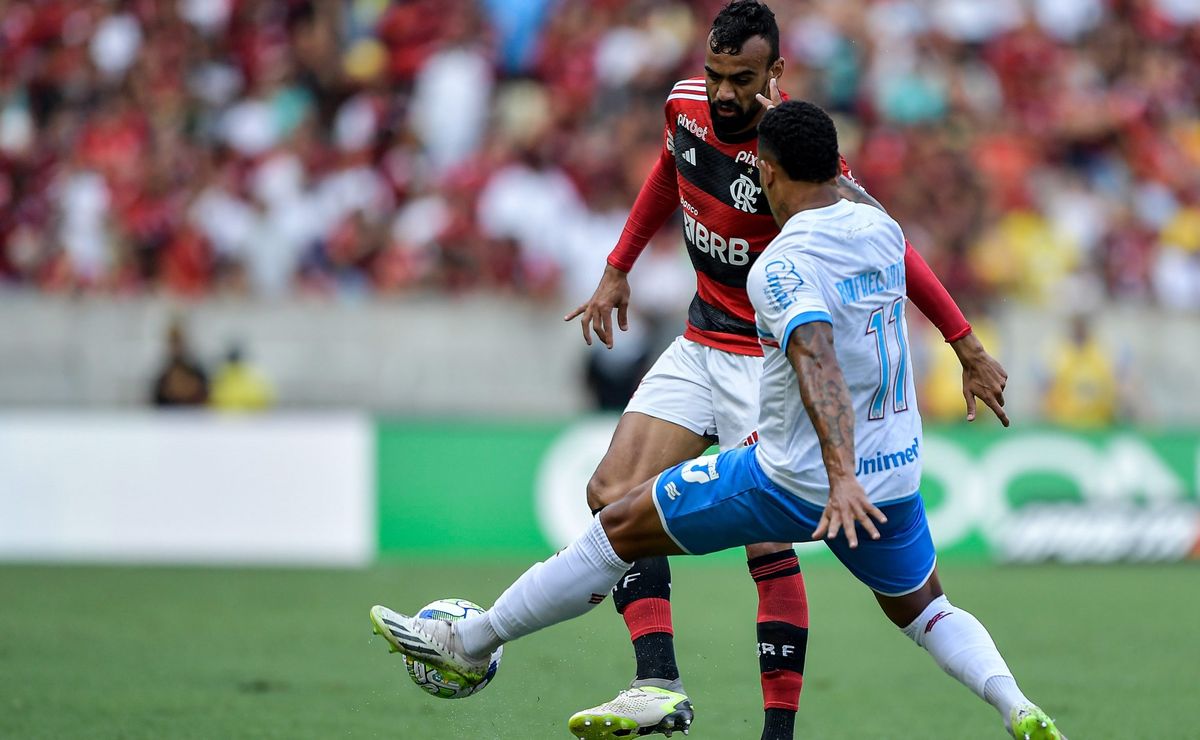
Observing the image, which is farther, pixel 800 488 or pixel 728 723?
pixel 728 723

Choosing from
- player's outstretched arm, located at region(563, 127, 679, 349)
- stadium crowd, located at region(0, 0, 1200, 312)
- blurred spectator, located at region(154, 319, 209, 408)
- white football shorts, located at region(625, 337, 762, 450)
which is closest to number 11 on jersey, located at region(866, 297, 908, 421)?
white football shorts, located at region(625, 337, 762, 450)

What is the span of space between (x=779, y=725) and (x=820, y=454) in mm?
1367

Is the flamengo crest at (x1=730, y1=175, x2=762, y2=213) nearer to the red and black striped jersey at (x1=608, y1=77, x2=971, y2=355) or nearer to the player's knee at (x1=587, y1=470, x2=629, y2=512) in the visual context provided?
the red and black striped jersey at (x1=608, y1=77, x2=971, y2=355)

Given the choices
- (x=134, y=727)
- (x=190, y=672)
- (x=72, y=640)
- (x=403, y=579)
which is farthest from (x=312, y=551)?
(x=134, y=727)

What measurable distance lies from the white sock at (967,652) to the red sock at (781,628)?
1.86ft

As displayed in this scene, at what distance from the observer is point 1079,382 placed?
51.2ft

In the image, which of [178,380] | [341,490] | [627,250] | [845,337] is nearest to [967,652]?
[845,337]

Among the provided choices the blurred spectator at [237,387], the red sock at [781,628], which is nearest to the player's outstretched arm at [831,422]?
the red sock at [781,628]

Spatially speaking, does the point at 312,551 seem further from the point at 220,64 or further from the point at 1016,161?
the point at 1016,161

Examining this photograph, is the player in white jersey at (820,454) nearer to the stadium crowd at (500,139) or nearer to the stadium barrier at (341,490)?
the stadium barrier at (341,490)

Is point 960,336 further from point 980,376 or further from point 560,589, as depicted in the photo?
point 560,589

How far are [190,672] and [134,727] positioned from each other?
1.77m

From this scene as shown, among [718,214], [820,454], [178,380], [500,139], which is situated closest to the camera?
[820,454]

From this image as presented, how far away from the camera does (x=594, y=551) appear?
5.64 metres
